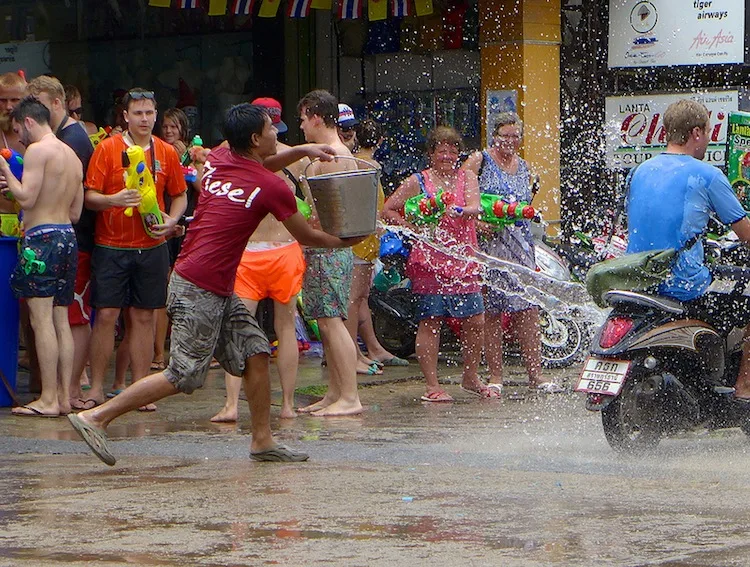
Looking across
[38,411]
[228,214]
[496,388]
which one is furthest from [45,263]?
[496,388]

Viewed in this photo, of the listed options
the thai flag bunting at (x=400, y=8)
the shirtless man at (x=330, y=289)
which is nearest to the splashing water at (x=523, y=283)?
the shirtless man at (x=330, y=289)

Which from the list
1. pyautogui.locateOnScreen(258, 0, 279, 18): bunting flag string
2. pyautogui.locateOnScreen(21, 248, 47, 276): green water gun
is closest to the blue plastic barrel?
pyautogui.locateOnScreen(21, 248, 47, 276): green water gun

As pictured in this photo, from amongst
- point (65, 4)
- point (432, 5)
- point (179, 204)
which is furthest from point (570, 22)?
point (179, 204)

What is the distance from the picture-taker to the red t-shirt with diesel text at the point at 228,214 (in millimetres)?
7242

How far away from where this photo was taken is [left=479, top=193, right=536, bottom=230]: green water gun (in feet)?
33.6

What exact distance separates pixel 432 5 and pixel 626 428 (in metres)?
7.78

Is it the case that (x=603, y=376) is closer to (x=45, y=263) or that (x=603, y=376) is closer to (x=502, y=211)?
(x=502, y=211)

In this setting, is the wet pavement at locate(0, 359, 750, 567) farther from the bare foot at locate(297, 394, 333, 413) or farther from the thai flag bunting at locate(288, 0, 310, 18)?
the thai flag bunting at locate(288, 0, 310, 18)

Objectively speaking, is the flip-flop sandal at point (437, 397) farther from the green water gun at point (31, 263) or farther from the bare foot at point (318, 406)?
the green water gun at point (31, 263)

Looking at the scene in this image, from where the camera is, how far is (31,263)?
9258mm

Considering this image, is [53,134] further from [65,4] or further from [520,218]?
[65,4]

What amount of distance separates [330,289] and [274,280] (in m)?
0.50

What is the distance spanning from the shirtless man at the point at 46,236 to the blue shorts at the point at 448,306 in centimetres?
235

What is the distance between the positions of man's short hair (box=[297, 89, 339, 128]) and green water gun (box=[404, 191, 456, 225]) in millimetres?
1113
